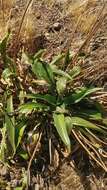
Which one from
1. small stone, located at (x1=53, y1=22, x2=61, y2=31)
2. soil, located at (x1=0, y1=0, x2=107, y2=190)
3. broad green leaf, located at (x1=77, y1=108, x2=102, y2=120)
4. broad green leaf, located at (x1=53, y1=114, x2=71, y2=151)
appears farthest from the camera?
small stone, located at (x1=53, y1=22, x2=61, y2=31)

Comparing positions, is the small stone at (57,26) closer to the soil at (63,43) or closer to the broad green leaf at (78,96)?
the soil at (63,43)

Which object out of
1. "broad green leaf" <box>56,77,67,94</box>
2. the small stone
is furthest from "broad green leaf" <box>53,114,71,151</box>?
the small stone

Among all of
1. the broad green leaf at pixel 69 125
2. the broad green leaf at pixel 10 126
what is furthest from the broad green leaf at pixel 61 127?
the broad green leaf at pixel 10 126

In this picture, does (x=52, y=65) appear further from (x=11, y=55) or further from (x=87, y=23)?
(x=87, y=23)

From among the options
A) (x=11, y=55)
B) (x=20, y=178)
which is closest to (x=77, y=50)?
(x=11, y=55)

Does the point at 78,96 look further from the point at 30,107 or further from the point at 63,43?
the point at 63,43

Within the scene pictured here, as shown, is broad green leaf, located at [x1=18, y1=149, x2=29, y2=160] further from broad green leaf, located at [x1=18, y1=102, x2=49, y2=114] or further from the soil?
broad green leaf, located at [x1=18, y1=102, x2=49, y2=114]
